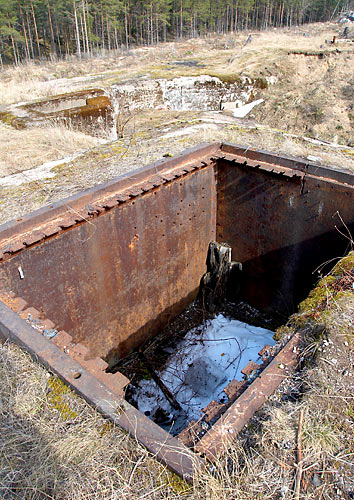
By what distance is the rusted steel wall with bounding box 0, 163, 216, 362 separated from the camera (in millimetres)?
3845

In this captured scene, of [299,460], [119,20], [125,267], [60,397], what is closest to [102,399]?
[60,397]

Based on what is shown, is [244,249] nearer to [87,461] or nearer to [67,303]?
[67,303]

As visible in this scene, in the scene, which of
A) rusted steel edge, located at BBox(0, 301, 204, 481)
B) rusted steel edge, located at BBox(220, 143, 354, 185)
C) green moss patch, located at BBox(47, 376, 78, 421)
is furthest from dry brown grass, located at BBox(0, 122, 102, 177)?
green moss patch, located at BBox(47, 376, 78, 421)

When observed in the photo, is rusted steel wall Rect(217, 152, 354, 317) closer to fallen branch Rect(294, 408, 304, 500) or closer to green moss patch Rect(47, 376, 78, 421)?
fallen branch Rect(294, 408, 304, 500)

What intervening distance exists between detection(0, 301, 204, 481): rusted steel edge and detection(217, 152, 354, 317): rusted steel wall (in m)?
4.01

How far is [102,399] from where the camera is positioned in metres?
2.06

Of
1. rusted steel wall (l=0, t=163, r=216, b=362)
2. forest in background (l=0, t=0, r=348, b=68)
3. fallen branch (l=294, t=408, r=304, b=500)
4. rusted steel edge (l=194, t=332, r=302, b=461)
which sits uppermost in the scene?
forest in background (l=0, t=0, r=348, b=68)

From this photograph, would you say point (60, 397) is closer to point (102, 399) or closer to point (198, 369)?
point (102, 399)

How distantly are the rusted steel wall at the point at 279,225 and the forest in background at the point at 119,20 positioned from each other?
28529 mm

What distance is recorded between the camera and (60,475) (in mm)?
1775

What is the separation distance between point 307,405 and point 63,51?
142 feet

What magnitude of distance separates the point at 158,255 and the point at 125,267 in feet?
2.24

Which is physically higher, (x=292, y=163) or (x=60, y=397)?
(x=292, y=163)

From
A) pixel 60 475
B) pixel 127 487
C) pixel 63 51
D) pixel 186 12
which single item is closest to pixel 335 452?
pixel 127 487
